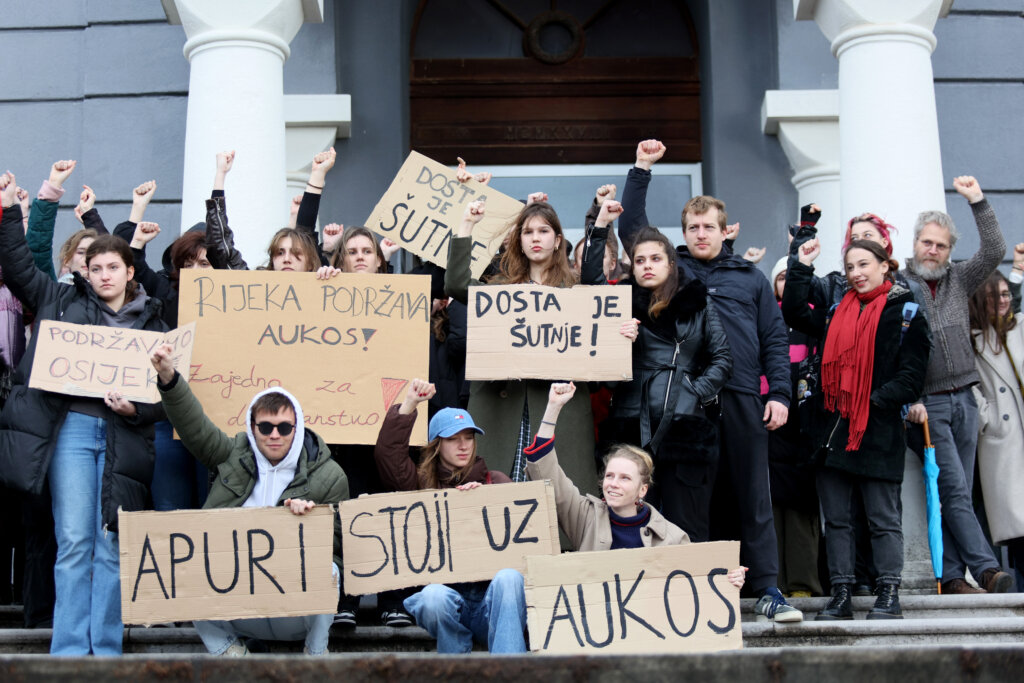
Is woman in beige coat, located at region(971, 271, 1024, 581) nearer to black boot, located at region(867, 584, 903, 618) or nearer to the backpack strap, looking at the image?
the backpack strap

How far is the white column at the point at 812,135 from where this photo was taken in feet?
28.6

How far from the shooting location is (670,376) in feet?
17.9

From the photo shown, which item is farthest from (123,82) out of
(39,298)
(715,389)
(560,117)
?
(715,389)

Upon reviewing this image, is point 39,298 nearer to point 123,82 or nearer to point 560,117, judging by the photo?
point 123,82

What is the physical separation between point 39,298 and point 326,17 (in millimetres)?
4061

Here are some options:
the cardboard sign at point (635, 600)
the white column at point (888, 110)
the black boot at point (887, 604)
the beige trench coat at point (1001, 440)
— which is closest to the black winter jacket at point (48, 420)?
the cardboard sign at point (635, 600)

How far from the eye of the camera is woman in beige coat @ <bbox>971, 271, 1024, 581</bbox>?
6.24 meters

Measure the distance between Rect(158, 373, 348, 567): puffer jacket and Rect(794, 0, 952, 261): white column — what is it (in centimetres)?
365

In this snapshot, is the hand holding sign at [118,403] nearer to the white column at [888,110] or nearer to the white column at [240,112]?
the white column at [240,112]

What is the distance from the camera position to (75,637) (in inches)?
194

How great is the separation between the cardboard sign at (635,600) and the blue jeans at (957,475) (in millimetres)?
1744

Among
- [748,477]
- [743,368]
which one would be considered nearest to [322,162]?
[743,368]

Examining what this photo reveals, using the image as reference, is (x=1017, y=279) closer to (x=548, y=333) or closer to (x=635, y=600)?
(x=548, y=333)

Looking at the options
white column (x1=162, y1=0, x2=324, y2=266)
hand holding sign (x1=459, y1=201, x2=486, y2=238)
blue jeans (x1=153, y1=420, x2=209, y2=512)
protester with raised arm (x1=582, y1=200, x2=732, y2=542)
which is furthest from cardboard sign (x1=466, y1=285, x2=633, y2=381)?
white column (x1=162, y1=0, x2=324, y2=266)
